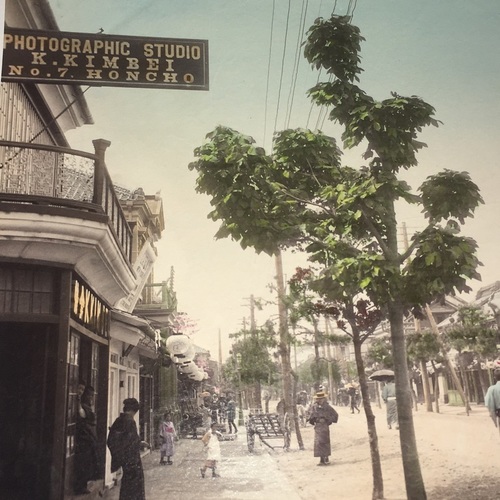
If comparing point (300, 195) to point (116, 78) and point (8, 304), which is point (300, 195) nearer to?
point (116, 78)

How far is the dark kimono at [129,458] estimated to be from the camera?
18.7 ft

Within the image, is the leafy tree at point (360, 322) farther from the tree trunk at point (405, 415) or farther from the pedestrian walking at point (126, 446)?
the pedestrian walking at point (126, 446)

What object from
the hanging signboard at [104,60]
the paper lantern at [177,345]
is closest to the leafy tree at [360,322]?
the hanging signboard at [104,60]

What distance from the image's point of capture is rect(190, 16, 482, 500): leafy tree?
17.5 ft

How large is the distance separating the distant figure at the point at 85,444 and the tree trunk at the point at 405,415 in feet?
11.5

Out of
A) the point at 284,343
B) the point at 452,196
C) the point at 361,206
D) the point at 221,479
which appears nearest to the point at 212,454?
the point at 221,479

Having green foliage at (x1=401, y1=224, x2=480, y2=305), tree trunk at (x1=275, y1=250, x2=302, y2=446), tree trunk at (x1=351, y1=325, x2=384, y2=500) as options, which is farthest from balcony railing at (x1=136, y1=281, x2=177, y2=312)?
green foliage at (x1=401, y1=224, x2=480, y2=305)

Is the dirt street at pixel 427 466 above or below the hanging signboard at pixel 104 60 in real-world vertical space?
below

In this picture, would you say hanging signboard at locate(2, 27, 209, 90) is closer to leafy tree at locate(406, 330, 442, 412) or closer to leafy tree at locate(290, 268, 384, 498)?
leafy tree at locate(290, 268, 384, 498)

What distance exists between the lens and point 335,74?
6035 millimetres

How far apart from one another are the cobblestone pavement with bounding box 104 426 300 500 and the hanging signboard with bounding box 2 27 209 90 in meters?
5.13

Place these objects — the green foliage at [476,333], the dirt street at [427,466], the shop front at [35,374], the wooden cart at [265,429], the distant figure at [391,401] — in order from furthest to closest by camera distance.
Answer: the distant figure at [391,401], the wooden cart at [265,429], the green foliage at [476,333], the dirt street at [427,466], the shop front at [35,374]

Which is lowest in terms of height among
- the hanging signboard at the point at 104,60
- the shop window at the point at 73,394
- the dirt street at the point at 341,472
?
the dirt street at the point at 341,472

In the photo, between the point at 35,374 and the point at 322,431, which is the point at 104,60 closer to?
the point at 35,374
